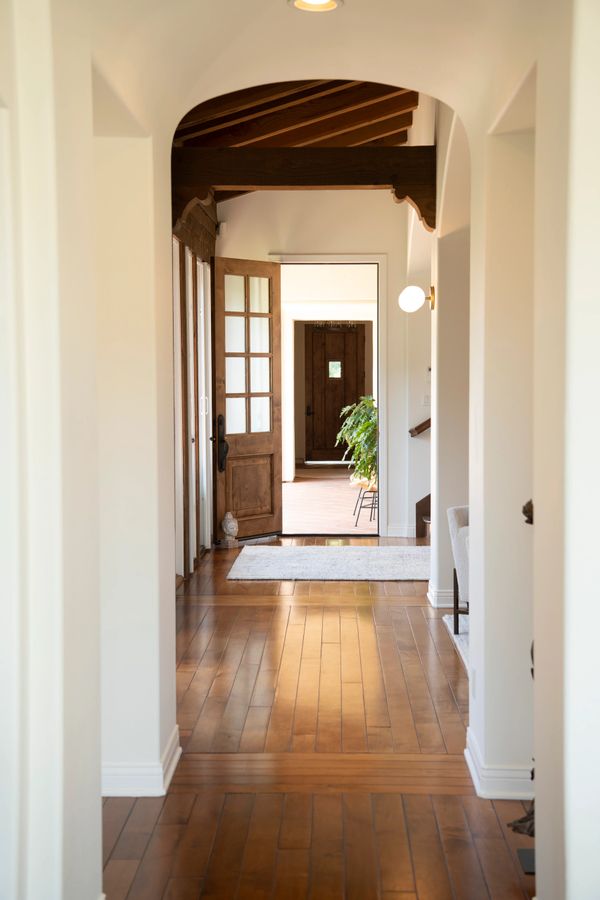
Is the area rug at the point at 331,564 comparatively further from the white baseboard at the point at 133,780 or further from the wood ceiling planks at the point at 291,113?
the white baseboard at the point at 133,780

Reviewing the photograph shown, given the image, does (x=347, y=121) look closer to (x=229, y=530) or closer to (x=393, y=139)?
(x=393, y=139)

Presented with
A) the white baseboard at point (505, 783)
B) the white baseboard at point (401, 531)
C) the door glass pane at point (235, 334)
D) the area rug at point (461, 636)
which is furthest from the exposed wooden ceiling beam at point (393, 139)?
the white baseboard at point (505, 783)

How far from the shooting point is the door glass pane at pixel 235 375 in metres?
8.78

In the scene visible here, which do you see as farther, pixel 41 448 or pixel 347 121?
pixel 347 121

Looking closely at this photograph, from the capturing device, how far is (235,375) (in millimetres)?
8859

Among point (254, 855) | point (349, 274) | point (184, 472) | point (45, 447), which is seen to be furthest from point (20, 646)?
point (349, 274)

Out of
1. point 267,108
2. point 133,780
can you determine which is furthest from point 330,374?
point 133,780

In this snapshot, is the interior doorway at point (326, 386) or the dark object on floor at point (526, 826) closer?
the dark object on floor at point (526, 826)

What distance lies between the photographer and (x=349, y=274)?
11.5 meters

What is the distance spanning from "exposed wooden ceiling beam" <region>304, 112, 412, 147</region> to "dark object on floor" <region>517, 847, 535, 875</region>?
607 centimetres

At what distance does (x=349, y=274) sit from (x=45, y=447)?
9.52 metres

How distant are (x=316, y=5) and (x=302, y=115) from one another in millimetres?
3658

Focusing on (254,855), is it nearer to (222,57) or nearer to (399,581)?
(222,57)

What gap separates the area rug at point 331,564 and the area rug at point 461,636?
1243 mm
